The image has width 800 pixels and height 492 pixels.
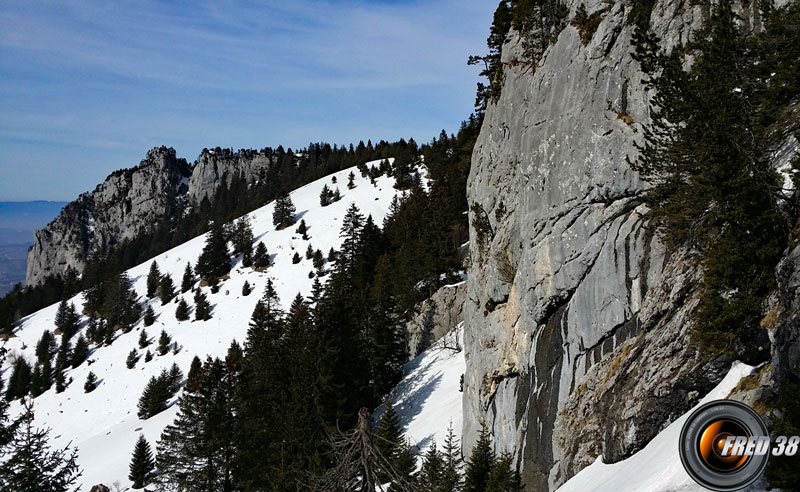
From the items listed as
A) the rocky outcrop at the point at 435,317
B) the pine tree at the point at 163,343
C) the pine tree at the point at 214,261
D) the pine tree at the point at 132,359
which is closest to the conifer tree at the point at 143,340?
the pine tree at the point at 132,359

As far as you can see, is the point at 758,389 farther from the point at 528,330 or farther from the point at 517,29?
the point at 517,29

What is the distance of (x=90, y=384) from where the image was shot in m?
59.7

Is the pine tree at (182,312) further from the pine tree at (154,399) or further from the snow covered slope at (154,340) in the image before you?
the pine tree at (154,399)

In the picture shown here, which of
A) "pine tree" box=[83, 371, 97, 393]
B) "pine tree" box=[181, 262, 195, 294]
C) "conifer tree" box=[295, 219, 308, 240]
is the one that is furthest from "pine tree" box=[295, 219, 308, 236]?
"pine tree" box=[83, 371, 97, 393]

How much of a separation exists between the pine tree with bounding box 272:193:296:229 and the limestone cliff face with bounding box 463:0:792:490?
6982 cm

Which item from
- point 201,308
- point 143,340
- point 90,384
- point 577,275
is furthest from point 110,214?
point 577,275

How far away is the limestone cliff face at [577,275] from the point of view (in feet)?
36.0

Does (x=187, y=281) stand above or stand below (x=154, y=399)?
above

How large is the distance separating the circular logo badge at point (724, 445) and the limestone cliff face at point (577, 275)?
12.1ft

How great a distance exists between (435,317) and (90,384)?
4399cm

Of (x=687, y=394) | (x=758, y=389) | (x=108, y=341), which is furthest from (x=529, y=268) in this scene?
(x=108, y=341)

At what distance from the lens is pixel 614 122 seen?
1509 centimetres

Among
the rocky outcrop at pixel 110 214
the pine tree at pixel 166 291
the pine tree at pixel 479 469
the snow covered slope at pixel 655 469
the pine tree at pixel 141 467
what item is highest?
the rocky outcrop at pixel 110 214

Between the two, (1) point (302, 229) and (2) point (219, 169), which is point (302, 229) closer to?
(1) point (302, 229)
